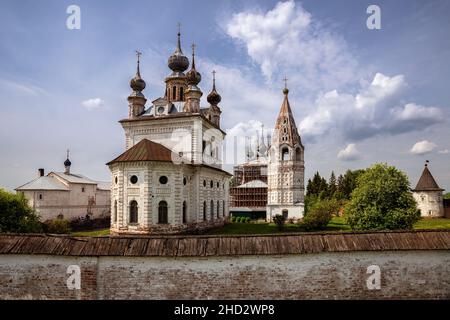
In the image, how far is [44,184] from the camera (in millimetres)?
32906

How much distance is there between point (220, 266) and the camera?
9.76 m

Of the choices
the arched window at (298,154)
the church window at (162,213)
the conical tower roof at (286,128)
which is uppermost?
the conical tower roof at (286,128)

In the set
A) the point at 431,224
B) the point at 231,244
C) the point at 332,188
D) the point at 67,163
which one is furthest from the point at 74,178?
the point at 332,188

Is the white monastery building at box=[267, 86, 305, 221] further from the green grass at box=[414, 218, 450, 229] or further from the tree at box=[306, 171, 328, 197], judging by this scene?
the tree at box=[306, 171, 328, 197]

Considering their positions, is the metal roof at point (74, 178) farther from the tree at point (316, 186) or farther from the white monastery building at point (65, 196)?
the tree at point (316, 186)

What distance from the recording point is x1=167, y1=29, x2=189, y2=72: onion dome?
1115 inches

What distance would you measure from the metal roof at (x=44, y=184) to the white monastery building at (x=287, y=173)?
2393cm

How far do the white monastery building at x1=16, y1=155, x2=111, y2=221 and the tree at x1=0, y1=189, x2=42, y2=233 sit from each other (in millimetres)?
10628

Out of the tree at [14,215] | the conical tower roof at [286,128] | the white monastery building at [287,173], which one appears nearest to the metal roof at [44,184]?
the tree at [14,215]

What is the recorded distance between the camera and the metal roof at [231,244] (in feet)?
31.7
